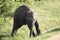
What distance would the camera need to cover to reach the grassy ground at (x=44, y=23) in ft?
37.0

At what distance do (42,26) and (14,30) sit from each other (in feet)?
6.59

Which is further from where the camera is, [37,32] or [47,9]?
[47,9]

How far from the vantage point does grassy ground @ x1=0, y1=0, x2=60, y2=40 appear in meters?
11.3

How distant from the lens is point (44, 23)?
45.1ft

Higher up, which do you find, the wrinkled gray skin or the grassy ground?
the wrinkled gray skin

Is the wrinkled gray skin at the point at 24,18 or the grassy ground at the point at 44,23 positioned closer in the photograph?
the wrinkled gray skin at the point at 24,18

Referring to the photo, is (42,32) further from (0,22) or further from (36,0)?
(36,0)

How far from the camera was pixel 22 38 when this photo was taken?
10.8 meters

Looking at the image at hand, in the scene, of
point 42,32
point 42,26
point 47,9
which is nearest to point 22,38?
point 42,32

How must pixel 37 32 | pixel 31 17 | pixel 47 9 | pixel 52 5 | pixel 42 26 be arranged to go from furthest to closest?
1. pixel 52 5
2. pixel 47 9
3. pixel 42 26
4. pixel 37 32
5. pixel 31 17

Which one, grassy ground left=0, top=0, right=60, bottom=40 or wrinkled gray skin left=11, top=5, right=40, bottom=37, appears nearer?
wrinkled gray skin left=11, top=5, right=40, bottom=37

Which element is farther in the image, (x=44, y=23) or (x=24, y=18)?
(x=44, y=23)

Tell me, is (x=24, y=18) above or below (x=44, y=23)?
above

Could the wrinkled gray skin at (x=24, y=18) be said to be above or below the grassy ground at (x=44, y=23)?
above
